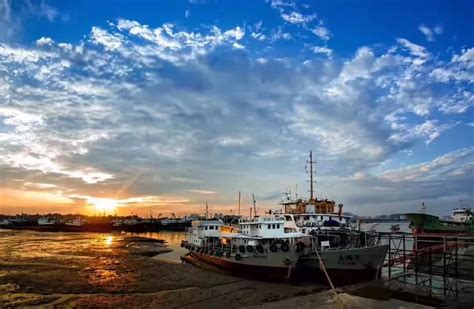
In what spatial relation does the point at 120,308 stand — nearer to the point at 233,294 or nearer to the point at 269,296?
the point at 233,294

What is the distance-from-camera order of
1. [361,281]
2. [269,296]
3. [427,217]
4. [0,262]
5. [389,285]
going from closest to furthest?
[269,296] < [389,285] < [361,281] < [0,262] < [427,217]

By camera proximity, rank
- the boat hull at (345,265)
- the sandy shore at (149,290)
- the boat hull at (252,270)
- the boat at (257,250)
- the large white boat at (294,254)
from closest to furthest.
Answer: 1. the sandy shore at (149,290)
2. the boat hull at (252,270)
3. the boat at (257,250)
4. the large white boat at (294,254)
5. the boat hull at (345,265)

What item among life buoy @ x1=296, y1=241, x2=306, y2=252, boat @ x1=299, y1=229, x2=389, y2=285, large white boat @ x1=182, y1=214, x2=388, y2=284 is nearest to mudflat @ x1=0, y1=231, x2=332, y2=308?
large white boat @ x1=182, y1=214, x2=388, y2=284

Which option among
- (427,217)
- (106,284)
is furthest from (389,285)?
(427,217)

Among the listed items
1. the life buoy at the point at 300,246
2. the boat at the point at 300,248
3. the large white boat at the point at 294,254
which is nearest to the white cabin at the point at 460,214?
the boat at the point at 300,248

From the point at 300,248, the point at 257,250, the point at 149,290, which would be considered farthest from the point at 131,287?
the point at 300,248

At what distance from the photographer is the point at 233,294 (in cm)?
2436

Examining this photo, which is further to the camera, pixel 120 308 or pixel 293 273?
pixel 293 273

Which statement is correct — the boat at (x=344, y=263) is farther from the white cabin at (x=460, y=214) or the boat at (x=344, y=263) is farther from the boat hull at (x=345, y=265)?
the white cabin at (x=460, y=214)

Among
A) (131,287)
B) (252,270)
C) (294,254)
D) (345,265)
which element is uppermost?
(294,254)

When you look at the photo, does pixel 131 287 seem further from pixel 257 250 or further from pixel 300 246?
pixel 300 246

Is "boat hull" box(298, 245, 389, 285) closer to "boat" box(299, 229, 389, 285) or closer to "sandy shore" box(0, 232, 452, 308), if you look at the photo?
"boat" box(299, 229, 389, 285)

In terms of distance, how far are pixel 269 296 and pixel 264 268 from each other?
5.07 m

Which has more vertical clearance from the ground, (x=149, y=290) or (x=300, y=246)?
(x=300, y=246)
